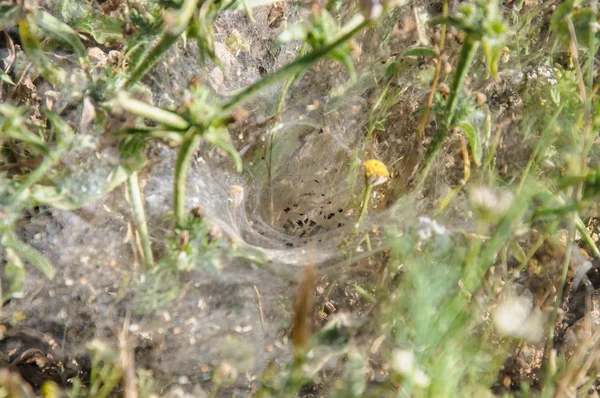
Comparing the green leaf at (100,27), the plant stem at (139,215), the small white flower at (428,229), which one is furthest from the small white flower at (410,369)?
the green leaf at (100,27)

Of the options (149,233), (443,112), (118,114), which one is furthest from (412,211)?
(118,114)

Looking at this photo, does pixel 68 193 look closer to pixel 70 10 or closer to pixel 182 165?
pixel 182 165

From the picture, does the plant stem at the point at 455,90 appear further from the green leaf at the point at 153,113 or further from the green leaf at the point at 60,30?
the green leaf at the point at 60,30

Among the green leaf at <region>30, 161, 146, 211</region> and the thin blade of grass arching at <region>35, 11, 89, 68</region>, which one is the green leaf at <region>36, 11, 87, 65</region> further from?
the green leaf at <region>30, 161, 146, 211</region>

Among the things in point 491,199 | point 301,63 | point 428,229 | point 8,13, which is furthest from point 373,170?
point 8,13

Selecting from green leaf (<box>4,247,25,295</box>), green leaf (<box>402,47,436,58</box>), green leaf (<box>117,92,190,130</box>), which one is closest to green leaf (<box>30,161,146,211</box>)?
green leaf (<box>4,247,25,295</box>)

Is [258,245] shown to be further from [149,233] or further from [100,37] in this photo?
[100,37]
